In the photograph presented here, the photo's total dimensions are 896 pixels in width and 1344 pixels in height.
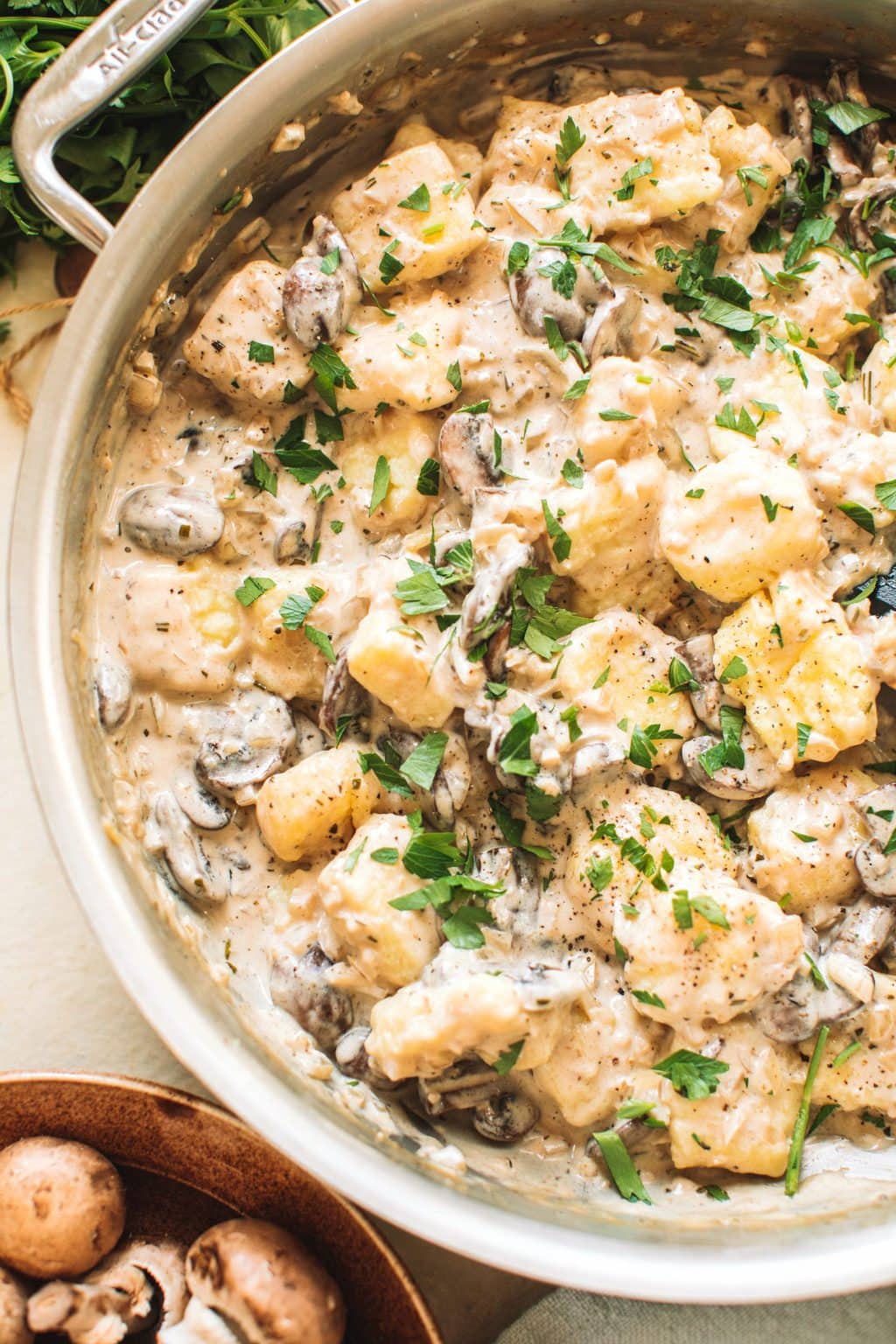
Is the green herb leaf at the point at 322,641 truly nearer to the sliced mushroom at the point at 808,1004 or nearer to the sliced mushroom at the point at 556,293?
the sliced mushroom at the point at 556,293

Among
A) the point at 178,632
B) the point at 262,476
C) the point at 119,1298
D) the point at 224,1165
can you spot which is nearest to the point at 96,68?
the point at 262,476

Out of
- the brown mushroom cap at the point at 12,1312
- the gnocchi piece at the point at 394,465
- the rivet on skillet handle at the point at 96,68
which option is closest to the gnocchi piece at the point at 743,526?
the gnocchi piece at the point at 394,465

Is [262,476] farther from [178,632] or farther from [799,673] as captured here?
[799,673]

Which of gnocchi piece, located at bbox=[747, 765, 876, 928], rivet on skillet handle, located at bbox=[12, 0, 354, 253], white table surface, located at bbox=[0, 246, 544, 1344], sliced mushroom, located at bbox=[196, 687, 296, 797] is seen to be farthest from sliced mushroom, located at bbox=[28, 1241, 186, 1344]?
rivet on skillet handle, located at bbox=[12, 0, 354, 253]

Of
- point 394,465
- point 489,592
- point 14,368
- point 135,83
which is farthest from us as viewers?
point 14,368

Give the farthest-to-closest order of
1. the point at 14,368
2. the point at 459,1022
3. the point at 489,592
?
the point at 14,368 < the point at 489,592 < the point at 459,1022
